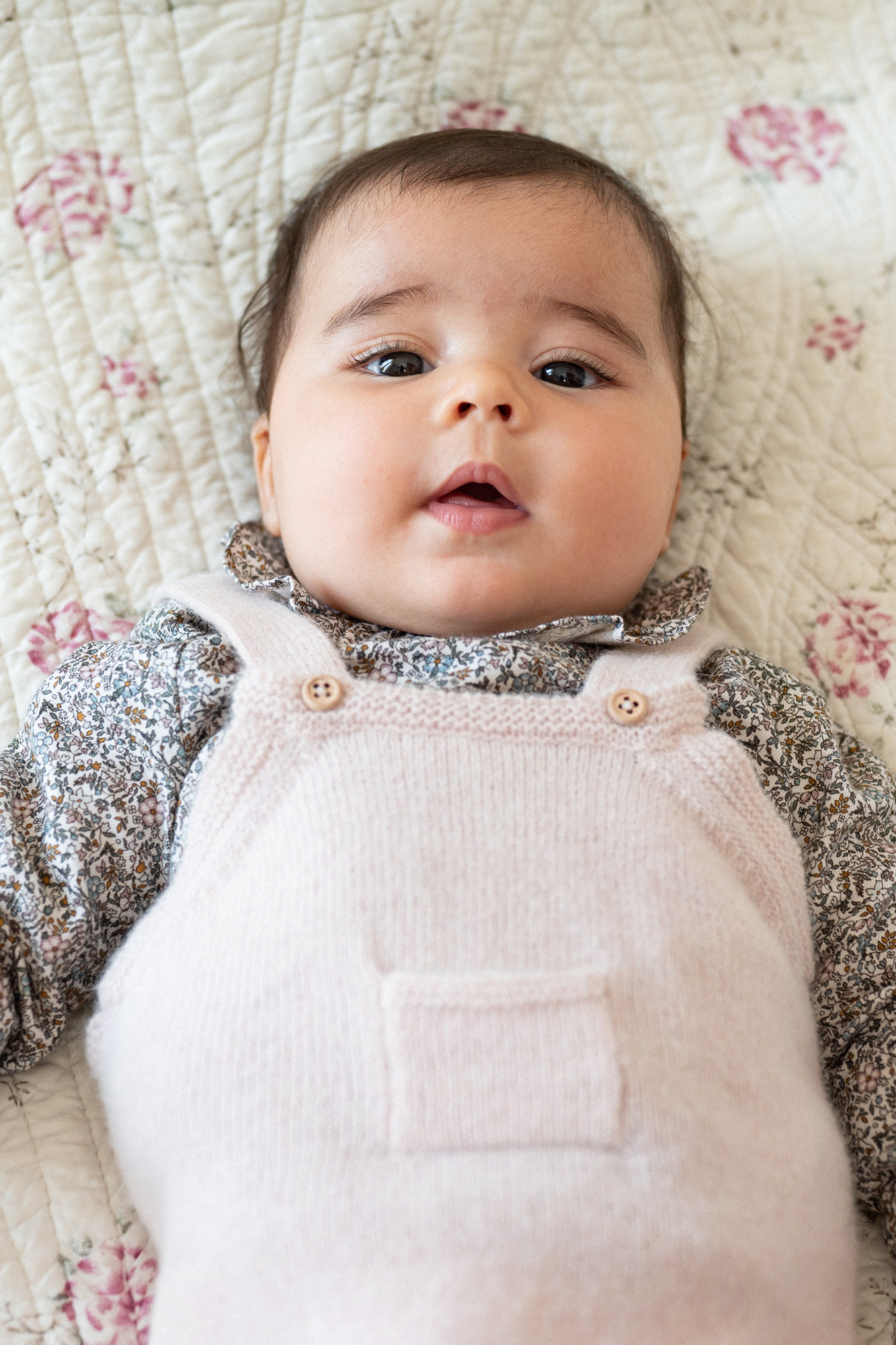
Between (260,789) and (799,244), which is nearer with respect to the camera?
(260,789)

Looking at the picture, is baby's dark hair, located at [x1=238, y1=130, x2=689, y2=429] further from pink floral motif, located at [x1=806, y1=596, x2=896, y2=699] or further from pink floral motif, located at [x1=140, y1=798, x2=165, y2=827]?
pink floral motif, located at [x1=140, y1=798, x2=165, y2=827]

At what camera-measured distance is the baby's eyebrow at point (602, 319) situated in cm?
110

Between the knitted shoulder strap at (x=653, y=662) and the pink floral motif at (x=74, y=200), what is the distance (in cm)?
78

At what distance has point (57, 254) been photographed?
1.33 metres

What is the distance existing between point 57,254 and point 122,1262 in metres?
1.04

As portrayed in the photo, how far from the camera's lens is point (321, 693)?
95 centimetres

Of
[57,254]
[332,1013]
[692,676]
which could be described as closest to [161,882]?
[332,1013]

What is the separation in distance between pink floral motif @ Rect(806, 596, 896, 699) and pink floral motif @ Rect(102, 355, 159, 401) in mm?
795

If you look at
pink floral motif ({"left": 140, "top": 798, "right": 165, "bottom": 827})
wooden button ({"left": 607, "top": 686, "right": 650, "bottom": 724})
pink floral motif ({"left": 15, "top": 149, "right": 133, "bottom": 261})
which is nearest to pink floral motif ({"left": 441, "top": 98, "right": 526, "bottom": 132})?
pink floral motif ({"left": 15, "top": 149, "right": 133, "bottom": 261})

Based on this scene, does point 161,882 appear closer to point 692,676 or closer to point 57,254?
point 692,676

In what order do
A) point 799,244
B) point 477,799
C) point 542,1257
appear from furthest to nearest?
1. point 799,244
2. point 477,799
3. point 542,1257

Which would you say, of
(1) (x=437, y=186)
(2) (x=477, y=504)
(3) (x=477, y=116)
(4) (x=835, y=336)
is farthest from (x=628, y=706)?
(3) (x=477, y=116)

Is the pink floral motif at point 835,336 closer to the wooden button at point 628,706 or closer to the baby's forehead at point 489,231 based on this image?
the baby's forehead at point 489,231

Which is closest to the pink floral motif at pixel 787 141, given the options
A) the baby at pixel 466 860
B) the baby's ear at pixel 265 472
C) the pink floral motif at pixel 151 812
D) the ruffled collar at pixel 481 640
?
the baby at pixel 466 860
